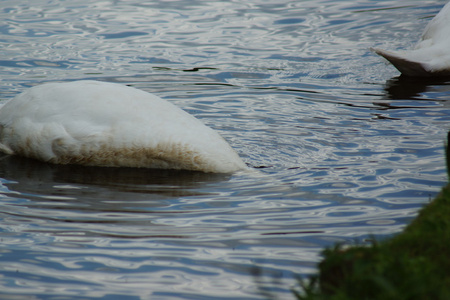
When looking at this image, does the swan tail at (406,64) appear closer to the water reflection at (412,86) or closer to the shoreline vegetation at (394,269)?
the water reflection at (412,86)

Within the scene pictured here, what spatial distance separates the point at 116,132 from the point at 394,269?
418 cm

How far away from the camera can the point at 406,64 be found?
10.4 metres

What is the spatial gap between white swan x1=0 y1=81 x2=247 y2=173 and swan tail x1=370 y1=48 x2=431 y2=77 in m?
3.96

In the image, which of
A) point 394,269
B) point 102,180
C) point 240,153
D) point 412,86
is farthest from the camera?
point 412,86

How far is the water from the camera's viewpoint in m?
4.80

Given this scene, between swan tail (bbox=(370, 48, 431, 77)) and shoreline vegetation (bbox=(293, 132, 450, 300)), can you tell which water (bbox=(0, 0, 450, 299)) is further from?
shoreline vegetation (bbox=(293, 132, 450, 300))

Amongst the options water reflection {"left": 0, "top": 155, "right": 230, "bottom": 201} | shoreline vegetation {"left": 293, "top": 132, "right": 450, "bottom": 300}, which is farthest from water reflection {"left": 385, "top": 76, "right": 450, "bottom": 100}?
shoreline vegetation {"left": 293, "top": 132, "right": 450, "bottom": 300}

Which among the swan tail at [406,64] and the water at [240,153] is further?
the swan tail at [406,64]

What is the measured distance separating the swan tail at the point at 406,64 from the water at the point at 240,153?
18cm

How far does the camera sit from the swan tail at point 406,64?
1024cm

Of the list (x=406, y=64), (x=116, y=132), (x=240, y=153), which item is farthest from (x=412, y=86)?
(x=116, y=132)

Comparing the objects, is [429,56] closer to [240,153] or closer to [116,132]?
[240,153]

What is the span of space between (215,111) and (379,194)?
3.27m

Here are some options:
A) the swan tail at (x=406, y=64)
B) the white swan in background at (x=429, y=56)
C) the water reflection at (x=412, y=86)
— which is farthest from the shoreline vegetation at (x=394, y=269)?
the white swan in background at (x=429, y=56)
